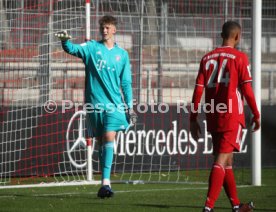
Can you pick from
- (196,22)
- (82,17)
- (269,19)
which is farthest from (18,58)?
(269,19)

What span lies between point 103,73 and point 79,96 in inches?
181

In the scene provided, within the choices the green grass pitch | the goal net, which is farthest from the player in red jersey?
the goal net

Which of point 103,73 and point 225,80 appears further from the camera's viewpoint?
point 103,73

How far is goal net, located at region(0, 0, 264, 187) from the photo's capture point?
531 inches

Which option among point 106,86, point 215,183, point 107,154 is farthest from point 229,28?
point 107,154

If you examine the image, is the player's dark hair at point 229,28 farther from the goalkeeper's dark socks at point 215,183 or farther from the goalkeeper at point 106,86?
the goalkeeper at point 106,86

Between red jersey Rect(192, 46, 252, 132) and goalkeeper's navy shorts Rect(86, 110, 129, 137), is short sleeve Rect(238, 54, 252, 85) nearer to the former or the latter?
red jersey Rect(192, 46, 252, 132)

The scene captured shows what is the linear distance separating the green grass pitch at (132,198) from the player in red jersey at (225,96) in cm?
108

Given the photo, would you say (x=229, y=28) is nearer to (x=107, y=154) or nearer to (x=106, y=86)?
(x=106, y=86)

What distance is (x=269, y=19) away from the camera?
659 inches

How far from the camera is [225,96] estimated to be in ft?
27.4

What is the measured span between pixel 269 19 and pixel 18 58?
5.52 m

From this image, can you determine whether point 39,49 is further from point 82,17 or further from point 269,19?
point 269,19

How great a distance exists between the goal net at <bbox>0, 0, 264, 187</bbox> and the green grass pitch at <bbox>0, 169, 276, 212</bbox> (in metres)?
1.10
